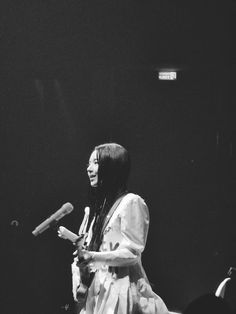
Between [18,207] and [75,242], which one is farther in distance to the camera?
[18,207]

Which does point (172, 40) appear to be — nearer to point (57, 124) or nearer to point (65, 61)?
point (65, 61)

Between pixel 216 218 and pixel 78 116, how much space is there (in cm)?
157

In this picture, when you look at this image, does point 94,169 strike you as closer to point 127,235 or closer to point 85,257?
point 127,235

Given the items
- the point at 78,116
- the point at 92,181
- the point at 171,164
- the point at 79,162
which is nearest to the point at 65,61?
the point at 78,116

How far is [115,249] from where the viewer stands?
10.4 ft

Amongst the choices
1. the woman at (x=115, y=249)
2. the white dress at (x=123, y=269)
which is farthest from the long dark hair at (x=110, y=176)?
the white dress at (x=123, y=269)

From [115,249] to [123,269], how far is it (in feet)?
0.42

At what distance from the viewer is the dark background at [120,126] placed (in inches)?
186

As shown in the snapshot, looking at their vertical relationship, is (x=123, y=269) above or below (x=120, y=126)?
below

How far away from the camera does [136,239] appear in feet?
10.1

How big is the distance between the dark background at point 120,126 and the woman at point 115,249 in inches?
57.5

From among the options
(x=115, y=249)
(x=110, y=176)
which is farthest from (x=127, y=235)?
(x=110, y=176)

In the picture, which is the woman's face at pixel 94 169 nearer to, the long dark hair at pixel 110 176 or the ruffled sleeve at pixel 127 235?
the long dark hair at pixel 110 176

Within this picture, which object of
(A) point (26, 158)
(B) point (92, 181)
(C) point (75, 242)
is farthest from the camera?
(A) point (26, 158)
